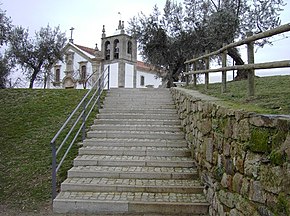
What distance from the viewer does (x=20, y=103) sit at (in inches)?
400

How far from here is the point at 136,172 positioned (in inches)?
205

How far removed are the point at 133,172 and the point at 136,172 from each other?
0.05m

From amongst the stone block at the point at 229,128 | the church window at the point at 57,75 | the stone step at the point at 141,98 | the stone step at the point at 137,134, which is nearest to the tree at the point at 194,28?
the stone step at the point at 141,98

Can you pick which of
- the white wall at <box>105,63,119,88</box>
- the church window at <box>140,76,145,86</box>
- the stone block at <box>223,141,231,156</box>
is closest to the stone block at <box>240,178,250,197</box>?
the stone block at <box>223,141,231,156</box>

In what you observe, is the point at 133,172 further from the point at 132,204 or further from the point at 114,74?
the point at 114,74

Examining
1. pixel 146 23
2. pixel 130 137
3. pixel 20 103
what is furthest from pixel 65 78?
pixel 130 137

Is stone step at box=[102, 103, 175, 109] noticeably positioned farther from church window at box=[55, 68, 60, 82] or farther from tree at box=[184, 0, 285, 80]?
church window at box=[55, 68, 60, 82]

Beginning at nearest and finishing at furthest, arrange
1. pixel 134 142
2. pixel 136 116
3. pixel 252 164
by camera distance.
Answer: pixel 252 164 < pixel 134 142 < pixel 136 116

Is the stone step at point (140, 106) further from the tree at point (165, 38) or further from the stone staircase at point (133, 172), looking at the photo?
the tree at point (165, 38)

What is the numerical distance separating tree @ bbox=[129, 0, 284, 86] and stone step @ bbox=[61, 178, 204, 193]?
8.25 metres

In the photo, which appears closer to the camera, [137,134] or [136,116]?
[137,134]

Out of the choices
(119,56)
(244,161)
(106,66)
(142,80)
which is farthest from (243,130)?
(142,80)

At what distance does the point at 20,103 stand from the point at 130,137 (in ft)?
16.5

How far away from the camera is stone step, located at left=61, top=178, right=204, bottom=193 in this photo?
4766 millimetres
